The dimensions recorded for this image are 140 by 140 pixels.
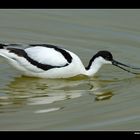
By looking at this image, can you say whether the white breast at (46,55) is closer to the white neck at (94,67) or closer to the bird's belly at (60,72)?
the bird's belly at (60,72)

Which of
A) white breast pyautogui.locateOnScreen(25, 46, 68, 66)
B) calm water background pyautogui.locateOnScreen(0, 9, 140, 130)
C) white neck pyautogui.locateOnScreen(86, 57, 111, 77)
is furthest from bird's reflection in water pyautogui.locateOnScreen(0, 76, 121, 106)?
white breast pyautogui.locateOnScreen(25, 46, 68, 66)

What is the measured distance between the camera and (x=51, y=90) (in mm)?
11453

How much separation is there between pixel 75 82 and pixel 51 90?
2.73 ft

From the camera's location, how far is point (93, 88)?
11781 mm

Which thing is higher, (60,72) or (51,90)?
(60,72)

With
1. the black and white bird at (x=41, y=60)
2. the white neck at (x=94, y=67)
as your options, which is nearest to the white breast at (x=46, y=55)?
the black and white bird at (x=41, y=60)

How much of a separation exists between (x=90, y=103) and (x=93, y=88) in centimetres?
107

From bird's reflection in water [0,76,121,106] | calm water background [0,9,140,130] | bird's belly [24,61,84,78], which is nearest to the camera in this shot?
calm water background [0,9,140,130]

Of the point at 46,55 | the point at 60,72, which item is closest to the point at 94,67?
the point at 60,72

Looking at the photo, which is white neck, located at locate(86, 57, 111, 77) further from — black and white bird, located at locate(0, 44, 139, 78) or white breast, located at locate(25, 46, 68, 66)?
white breast, located at locate(25, 46, 68, 66)

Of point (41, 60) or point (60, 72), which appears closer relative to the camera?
point (41, 60)

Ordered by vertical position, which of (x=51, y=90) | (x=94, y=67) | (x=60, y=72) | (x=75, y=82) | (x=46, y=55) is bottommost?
(x=51, y=90)

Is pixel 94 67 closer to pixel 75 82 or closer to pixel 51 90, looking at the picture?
pixel 75 82

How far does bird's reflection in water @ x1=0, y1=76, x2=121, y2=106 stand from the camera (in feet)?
35.4
